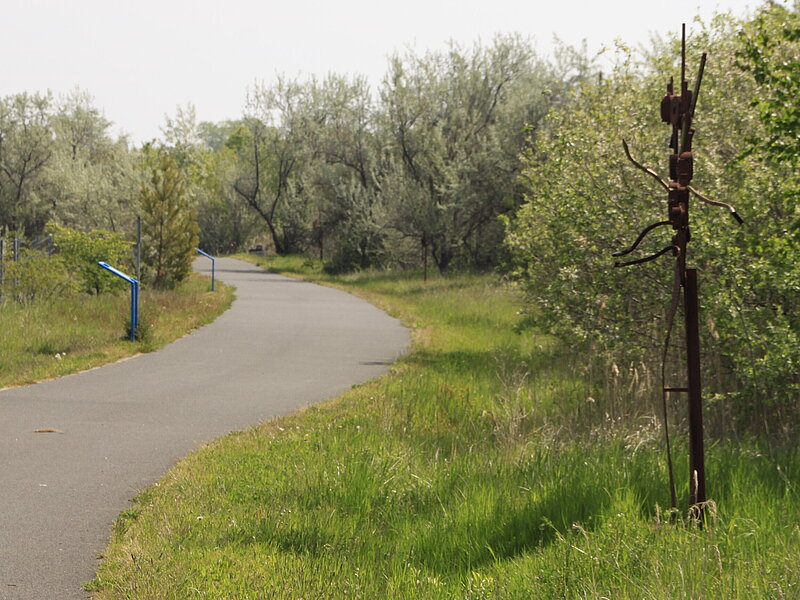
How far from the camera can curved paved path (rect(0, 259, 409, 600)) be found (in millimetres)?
5877

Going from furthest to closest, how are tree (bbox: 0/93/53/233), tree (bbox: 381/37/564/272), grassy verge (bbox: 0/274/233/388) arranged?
tree (bbox: 0/93/53/233)
tree (bbox: 381/37/564/272)
grassy verge (bbox: 0/274/233/388)

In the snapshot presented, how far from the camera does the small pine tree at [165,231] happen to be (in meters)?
26.9

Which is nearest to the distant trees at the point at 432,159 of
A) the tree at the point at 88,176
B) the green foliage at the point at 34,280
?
the tree at the point at 88,176

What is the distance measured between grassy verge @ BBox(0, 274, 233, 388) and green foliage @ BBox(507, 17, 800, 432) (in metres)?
7.05

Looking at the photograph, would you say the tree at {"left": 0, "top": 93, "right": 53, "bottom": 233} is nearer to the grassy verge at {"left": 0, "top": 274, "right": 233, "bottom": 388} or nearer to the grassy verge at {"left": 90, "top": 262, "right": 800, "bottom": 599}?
the grassy verge at {"left": 0, "top": 274, "right": 233, "bottom": 388}

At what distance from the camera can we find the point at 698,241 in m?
9.14

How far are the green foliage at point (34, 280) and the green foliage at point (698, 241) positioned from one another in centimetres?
1053

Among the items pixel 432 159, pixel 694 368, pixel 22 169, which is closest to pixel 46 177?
pixel 22 169

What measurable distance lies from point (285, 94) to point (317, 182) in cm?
949

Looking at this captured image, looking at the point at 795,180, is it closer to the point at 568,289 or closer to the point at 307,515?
the point at 568,289

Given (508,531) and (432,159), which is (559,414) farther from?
(432,159)

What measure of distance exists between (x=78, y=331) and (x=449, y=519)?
480 inches

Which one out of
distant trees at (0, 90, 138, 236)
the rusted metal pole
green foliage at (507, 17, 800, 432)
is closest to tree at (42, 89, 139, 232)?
distant trees at (0, 90, 138, 236)

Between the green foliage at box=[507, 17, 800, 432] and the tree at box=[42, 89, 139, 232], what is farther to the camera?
the tree at box=[42, 89, 139, 232]
